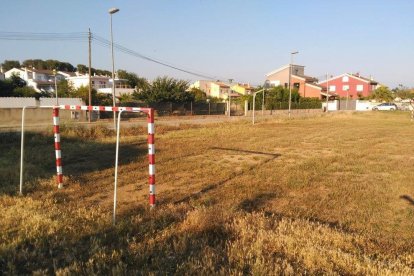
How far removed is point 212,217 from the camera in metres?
4.95

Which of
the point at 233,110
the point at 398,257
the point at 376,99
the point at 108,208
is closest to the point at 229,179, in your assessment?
the point at 108,208

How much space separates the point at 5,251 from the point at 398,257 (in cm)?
464

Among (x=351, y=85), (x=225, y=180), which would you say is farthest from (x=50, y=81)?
(x=225, y=180)

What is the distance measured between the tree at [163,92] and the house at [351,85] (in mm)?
54460

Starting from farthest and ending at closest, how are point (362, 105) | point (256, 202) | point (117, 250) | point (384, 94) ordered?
point (384, 94), point (362, 105), point (256, 202), point (117, 250)

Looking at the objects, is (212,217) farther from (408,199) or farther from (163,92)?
(163,92)

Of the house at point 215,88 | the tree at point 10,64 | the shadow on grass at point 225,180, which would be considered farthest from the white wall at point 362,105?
the tree at point 10,64

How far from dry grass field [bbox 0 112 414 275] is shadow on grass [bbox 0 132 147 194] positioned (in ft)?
0.19

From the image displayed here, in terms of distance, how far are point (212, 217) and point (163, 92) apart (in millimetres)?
37023

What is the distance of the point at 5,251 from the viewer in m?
3.86

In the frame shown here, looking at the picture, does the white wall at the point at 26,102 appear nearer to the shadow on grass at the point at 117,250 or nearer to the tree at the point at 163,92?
the tree at the point at 163,92

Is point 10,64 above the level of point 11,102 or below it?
above

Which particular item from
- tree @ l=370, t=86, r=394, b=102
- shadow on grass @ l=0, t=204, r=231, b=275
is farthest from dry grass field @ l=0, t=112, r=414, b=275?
tree @ l=370, t=86, r=394, b=102

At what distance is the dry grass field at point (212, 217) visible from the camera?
370 centimetres
